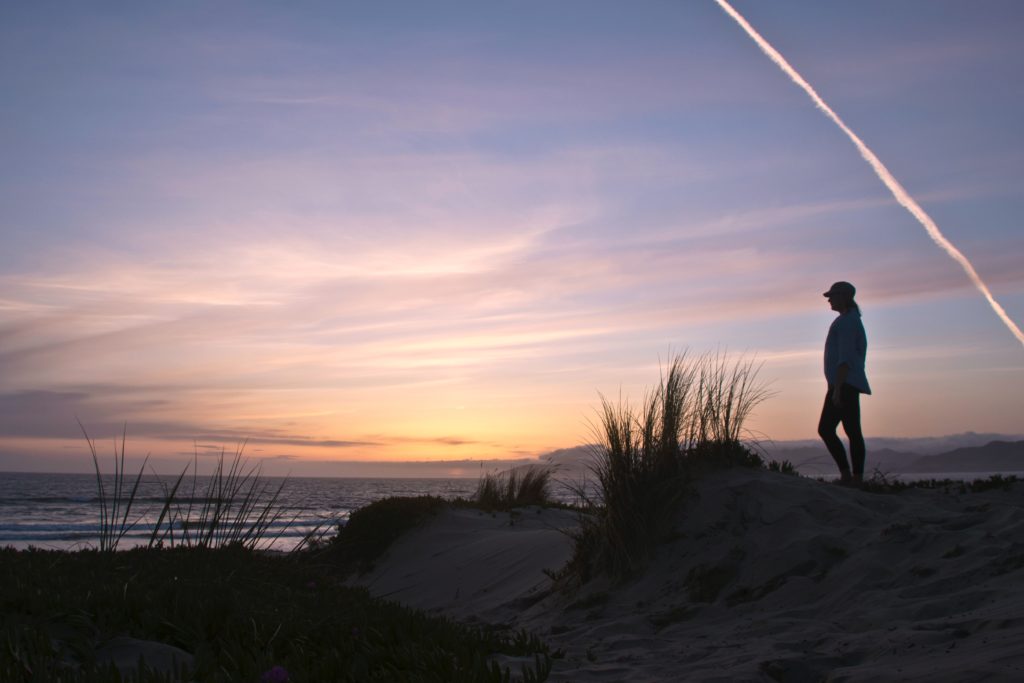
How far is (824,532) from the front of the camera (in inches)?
243

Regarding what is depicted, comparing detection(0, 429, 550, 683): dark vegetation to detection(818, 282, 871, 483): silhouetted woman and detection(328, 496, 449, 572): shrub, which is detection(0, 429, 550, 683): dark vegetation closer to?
detection(818, 282, 871, 483): silhouetted woman

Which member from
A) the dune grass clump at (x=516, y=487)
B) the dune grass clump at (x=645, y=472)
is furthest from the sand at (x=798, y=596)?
the dune grass clump at (x=516, y=487)

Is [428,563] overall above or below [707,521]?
below

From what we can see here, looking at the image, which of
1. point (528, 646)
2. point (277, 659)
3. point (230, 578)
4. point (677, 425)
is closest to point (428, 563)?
point (677, 425)

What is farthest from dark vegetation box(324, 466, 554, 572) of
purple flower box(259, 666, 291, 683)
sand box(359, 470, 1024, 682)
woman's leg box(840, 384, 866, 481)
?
purple flower box(259, 666, 291, 683)

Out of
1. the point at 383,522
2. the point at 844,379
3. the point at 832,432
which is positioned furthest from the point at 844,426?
the point at 383,522

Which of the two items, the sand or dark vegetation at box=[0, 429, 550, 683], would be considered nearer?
dark vegetation at box=[0, 429, 550, 683]

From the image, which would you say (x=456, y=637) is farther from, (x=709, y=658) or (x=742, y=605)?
(x=742, y=605)

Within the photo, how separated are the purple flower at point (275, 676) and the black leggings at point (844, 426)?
6.74m

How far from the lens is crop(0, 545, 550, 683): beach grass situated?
3289 millimetres

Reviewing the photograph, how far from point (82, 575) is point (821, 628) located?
15.4ft

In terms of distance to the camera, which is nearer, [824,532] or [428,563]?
[824,532]

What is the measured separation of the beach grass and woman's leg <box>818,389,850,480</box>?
508cm

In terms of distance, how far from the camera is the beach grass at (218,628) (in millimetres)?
3289
